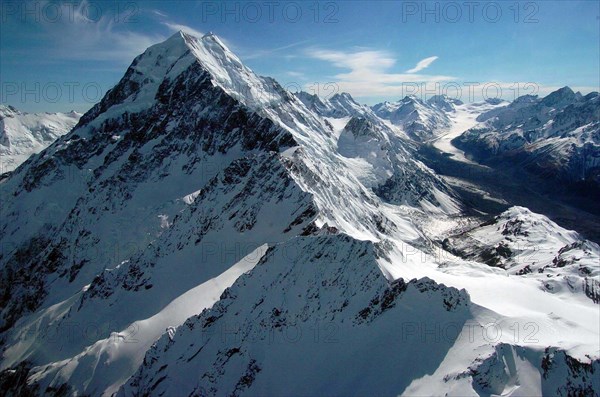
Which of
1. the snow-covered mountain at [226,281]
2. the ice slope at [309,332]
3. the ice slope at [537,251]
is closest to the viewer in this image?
the snow-covered mountain at [226,281]

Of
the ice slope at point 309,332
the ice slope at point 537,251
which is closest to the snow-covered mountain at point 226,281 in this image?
the ice slope at point 309,332

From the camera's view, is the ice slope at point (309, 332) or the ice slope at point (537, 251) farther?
the ice slope at point (537, 251)

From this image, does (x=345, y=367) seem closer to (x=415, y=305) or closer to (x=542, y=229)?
(x=415, y=305)

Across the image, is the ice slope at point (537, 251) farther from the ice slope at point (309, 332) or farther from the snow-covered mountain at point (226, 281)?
the ice slope at point (309, 332)

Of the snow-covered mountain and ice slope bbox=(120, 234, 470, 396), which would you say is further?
ice slope bbox=(120, 234, 470, 396)

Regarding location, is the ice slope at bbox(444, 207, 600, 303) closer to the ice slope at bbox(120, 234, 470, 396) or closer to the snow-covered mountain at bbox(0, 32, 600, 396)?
the snow-covered mountain at bbox(0, 32, 600, 396)

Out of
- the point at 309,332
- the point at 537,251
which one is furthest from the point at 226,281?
the point at 537,251

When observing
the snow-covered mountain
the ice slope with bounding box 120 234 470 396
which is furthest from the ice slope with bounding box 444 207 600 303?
the ice slope with bounding box 120 234 470 396

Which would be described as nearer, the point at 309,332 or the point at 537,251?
the point at 309,332

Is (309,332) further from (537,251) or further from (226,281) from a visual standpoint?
(537,251)
